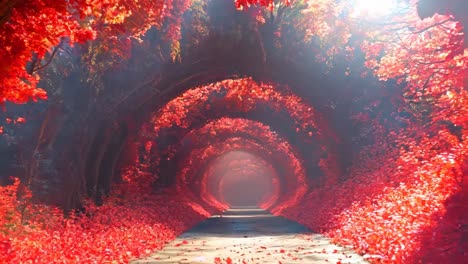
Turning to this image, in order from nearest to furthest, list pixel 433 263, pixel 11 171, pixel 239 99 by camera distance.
Answer: pixel 433 263 → pixel 11 171 → pixel 239 99

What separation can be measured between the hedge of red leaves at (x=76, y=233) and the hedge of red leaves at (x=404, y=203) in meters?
5.79

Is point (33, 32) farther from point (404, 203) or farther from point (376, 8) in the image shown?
point (404, 203)

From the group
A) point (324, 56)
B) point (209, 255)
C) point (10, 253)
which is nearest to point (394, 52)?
point (324, 56)

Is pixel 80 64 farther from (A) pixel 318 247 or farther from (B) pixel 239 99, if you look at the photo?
(B) pixel 239 99

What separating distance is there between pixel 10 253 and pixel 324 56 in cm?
1578

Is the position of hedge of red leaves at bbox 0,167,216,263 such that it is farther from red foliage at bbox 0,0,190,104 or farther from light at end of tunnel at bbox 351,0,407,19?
light at end of tunnel at bbox 351,0,407,19

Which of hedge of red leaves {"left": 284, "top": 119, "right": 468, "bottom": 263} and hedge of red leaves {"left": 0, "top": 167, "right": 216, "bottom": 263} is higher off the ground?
hedge of red leaves {"left": 284, "top": 119, "right": 468, "bottom": 263}

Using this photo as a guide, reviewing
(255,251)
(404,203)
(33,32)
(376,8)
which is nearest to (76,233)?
(255,251)

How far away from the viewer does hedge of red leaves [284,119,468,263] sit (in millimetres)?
9625

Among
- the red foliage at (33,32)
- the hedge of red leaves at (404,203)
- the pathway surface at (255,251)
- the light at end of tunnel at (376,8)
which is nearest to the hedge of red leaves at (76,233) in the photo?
the pathway surface at (255,251)

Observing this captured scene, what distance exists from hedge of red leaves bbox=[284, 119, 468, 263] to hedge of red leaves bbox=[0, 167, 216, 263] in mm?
5791

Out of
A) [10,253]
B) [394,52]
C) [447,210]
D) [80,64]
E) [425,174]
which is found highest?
[394,52]

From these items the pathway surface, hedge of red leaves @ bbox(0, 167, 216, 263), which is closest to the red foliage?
hedge of red leaves @ bbox(0, 167, 216, 263)

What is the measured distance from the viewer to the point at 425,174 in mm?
14562
